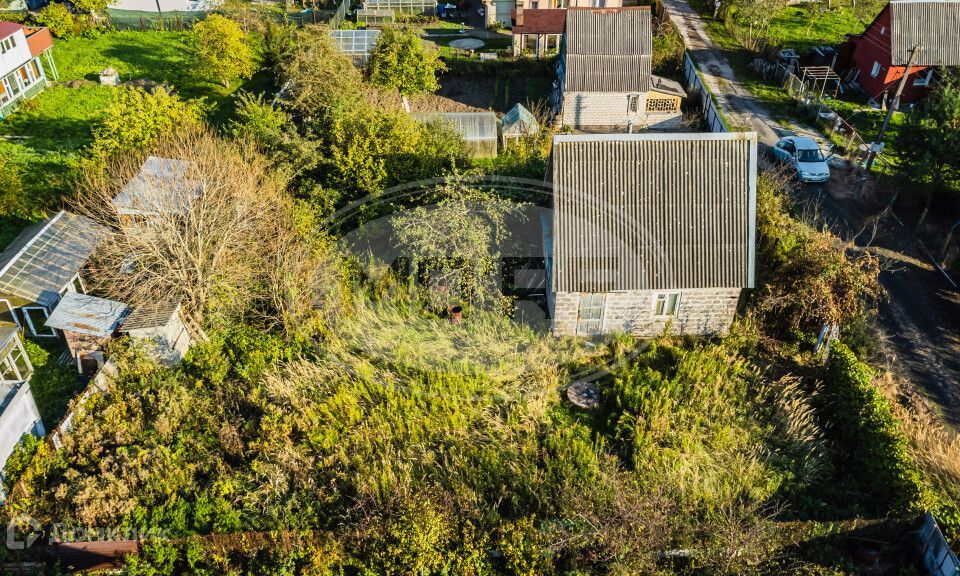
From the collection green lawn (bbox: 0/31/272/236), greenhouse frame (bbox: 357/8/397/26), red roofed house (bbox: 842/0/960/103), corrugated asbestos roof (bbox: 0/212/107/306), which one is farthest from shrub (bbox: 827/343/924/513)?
greenhouse frame (bbox: 357/8/397/26)

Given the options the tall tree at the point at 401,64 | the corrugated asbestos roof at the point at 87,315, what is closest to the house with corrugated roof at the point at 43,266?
the corrugated asbestos roof at the point at 87,315

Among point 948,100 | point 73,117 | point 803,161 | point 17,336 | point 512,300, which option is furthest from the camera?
point 73,117

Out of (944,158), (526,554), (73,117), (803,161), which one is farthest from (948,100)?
(73,117)

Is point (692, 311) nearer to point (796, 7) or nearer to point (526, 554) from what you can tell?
point (526, 554)

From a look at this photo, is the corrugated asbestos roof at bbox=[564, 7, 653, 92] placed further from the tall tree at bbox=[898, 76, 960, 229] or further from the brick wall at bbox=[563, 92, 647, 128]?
the tall tree at bbox=[898, 76, 960, 229]

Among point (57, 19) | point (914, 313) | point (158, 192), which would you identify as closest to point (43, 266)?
point (158, 192)

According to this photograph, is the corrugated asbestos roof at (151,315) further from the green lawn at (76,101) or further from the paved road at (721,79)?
the paved road at (721,79)
